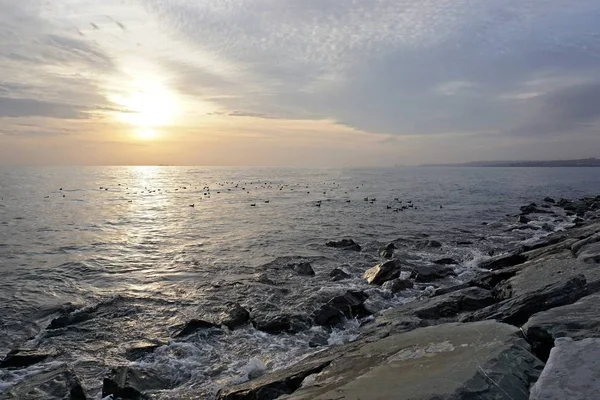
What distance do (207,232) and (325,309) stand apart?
70.7ft

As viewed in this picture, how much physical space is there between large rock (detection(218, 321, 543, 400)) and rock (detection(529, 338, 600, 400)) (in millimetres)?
218

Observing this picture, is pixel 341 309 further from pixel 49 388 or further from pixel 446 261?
pixel 446 261

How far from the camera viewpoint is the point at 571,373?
5.56 metres

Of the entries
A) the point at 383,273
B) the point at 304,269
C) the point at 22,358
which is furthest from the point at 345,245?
the point at 22,358

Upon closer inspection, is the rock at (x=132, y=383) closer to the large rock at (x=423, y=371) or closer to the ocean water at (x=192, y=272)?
the ocean water at (x=192, y=272)

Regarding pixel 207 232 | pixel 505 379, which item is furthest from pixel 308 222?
pixel 505 379

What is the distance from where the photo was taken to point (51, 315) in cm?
1437

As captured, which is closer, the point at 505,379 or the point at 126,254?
the point at 505,379

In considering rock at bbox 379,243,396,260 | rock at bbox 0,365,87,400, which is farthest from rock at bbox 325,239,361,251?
rock at bbox 0,365,87,400

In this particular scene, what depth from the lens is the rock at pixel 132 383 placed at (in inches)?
359

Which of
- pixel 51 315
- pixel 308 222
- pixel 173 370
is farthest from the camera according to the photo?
pixel 308 222

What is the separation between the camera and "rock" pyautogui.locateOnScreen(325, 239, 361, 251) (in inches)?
1004

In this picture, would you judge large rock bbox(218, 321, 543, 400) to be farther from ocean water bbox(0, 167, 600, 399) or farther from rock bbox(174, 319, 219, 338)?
rock bbox(174, 319, 219, 338)

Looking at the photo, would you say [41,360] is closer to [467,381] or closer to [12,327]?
[12,327]
